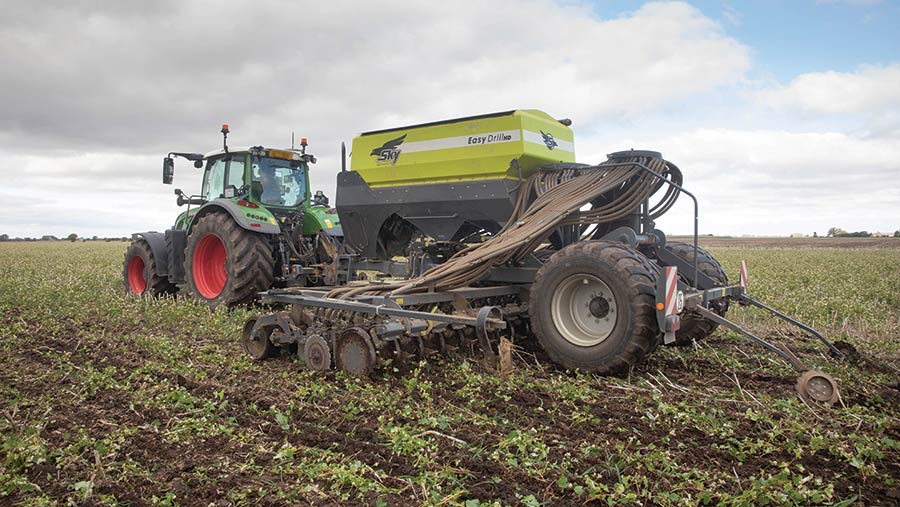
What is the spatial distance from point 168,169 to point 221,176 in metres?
0.86

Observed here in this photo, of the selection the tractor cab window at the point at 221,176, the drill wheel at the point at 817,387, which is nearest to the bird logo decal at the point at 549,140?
the drill wheel at the point at 817,387

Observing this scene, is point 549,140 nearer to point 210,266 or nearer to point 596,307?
point 596,307

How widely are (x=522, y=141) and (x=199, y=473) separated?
433 cm

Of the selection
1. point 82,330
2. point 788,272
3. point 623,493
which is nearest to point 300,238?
point 82,330

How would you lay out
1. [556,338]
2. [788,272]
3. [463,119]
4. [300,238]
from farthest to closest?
[788,272] → [300,238] → [463,119] → [556,338]

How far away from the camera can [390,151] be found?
7395mm

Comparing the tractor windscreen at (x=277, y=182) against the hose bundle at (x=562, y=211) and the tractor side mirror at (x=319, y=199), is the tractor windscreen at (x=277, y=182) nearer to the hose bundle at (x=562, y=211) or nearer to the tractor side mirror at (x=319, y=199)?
the tractor side mirror at (x=319, y=199)

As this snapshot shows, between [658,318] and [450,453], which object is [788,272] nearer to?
[658,318]

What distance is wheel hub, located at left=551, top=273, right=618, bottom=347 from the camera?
5422 mm

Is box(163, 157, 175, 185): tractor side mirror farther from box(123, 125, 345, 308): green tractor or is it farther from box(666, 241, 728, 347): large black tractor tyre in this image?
box(666, 241, 728, 347): large black tractor tyre

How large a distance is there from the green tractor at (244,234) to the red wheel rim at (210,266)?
0.01m

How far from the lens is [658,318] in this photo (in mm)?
4879

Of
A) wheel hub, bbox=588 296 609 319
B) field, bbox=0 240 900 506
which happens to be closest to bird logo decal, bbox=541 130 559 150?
wheel hub, bbox=588 296 609 319

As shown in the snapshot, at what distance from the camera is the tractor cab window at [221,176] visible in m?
9.63
